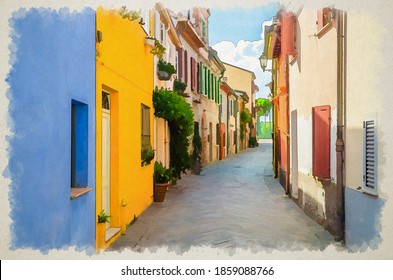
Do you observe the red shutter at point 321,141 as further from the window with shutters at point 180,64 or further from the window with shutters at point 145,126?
the window with shutters at point 180,64

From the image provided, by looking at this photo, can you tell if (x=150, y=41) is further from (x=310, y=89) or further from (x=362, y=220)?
(x=362, y=220)

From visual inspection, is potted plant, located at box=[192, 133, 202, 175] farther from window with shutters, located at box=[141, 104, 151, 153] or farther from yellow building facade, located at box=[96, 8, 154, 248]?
yellow building facade, located at box=[96, 8, 154, 248]

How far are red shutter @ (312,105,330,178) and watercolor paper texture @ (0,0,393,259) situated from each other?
0.41ft

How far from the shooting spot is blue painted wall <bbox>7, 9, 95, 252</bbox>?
4.14 metres

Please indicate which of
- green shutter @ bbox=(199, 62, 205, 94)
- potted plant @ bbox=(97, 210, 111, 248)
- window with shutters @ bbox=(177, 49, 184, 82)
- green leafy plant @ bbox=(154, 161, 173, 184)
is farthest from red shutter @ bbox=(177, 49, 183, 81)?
potted plant @ bbox=(97, 210, 111, 248)

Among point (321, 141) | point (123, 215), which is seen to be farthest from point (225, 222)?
point (321, 141)

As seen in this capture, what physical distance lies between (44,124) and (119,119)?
9.17 ft

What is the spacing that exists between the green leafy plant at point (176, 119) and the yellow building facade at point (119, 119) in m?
1.29

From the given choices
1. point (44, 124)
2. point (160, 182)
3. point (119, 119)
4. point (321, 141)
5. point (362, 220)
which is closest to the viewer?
point (44, 124)

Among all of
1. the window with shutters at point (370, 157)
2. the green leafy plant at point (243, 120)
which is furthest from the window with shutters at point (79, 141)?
the green leafy plant at point (243, 120)

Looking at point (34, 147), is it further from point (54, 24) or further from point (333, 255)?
point (333, 255)

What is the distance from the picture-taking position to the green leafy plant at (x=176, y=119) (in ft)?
34.9

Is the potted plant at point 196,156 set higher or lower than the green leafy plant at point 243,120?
lower

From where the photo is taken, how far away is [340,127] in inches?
254
